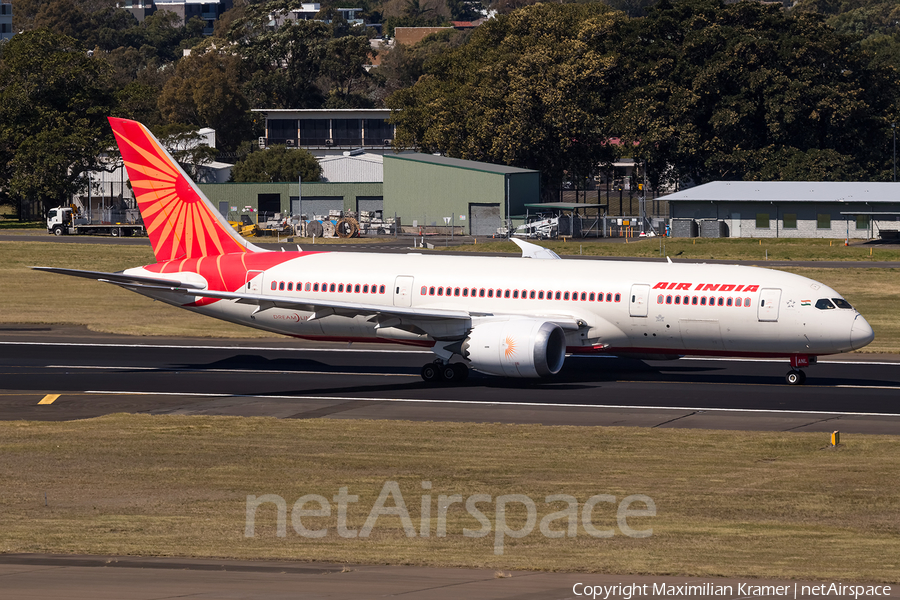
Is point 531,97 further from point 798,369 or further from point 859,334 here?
point 859,334

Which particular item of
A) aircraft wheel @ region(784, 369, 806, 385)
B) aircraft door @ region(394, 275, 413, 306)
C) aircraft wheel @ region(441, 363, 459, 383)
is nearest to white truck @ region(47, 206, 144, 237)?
aircraft door @ region(394, 275, 413, 306)

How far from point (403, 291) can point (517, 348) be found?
5.84 metres

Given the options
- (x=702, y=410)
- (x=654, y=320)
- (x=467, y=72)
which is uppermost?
(x=467, y=72)

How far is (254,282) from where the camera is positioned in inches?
1687

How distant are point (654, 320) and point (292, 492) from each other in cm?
1835

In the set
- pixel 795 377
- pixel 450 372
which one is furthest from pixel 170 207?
pixel 795 377

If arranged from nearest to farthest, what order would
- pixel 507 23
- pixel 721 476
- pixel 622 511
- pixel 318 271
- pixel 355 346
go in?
pixel 622 511
pixel 721 476
pixel 318 271
pixel 355 346
pixel 507 23

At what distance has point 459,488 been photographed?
2434cm

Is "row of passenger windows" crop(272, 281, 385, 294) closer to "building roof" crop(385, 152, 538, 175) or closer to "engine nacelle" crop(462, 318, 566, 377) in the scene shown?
"engine nacelle" crop(462, 318, 566, 377)

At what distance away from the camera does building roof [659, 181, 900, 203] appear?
10281 centimetres

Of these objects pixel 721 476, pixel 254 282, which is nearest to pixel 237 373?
pixel 254 282

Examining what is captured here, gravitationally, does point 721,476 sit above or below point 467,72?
below

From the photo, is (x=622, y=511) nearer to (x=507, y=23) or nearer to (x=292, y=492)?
(x=292, y=492)

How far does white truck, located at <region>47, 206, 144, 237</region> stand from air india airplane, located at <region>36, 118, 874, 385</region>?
68237 millimetres
